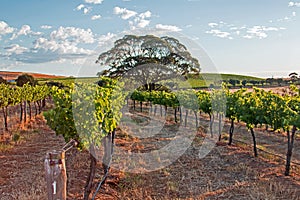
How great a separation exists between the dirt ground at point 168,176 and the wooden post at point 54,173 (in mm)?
2443

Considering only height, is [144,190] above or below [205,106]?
below

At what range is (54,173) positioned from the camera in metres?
4.04

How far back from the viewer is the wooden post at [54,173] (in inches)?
158

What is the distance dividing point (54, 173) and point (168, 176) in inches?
205

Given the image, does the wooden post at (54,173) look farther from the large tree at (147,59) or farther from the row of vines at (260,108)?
the large tree at (147,59)

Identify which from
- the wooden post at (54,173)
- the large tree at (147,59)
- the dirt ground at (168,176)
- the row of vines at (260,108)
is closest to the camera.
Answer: the wooden post at (54,173)

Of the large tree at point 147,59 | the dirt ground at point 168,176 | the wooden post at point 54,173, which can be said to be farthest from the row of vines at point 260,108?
the large tree at point 147,59

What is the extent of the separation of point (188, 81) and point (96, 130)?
32.9 metres

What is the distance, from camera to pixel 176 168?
9641 mm

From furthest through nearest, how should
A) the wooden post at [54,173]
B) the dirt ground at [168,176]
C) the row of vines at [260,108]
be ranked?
the row of vines at [260,108] < the dirt ground at [168,176] < the wooden post at [54,173]

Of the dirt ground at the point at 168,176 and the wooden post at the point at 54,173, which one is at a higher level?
the wooden post at the point at 54,173

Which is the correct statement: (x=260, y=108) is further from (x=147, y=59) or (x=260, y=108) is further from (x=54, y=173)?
(x=147, y=59)

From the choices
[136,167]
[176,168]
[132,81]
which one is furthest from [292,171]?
[132,81]

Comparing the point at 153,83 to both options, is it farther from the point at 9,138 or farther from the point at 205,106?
the point at 9,138
